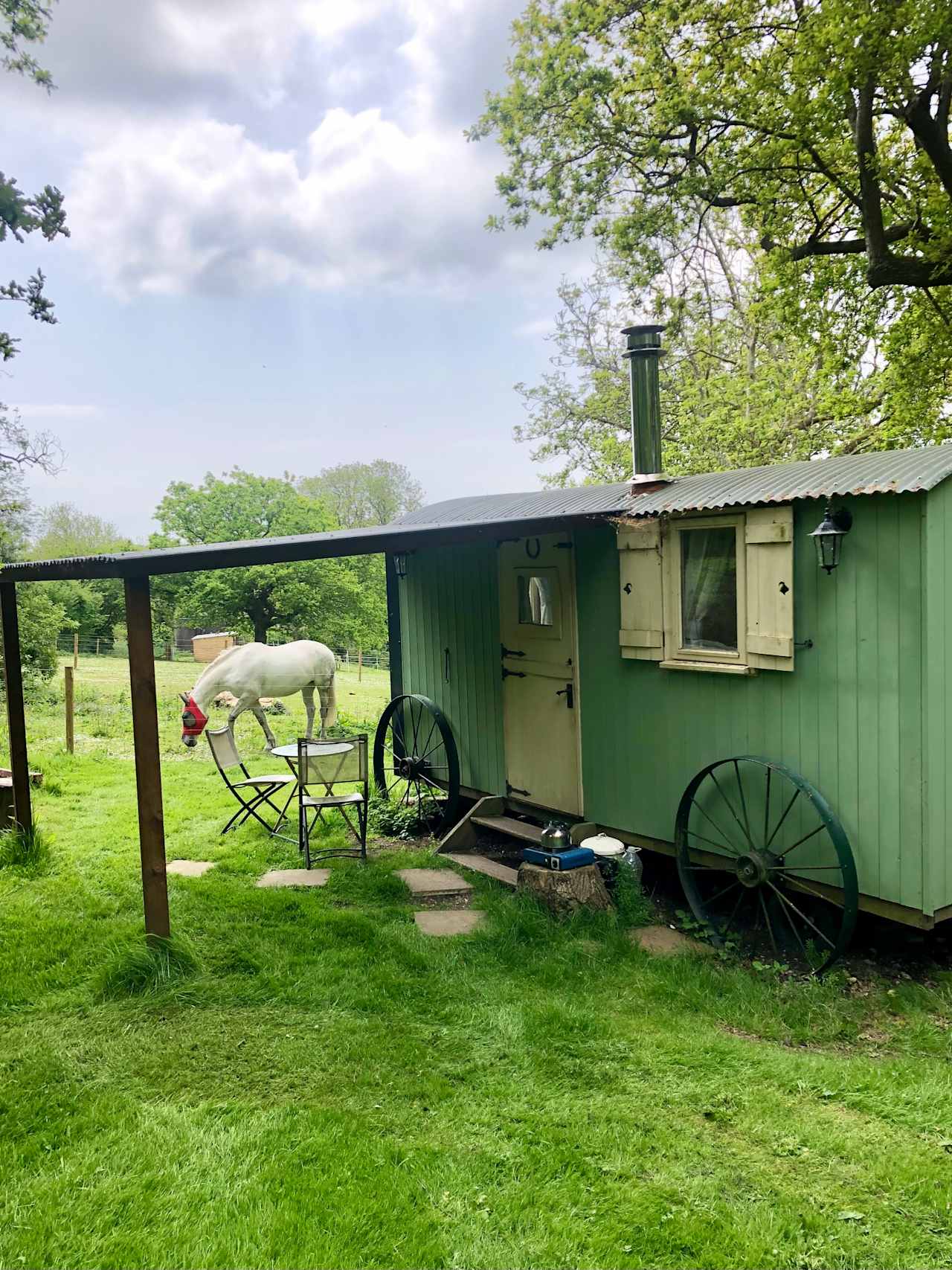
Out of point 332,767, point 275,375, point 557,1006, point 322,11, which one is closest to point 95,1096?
point 557,1006

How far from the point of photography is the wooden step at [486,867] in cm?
567

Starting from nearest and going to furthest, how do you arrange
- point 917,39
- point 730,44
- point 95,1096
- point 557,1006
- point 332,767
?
point 95,1096 < point 557,1006 < point 332,767 < point 917,39 < point 730,44

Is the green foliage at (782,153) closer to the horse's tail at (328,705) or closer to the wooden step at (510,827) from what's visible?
the wooden step at (510,827)

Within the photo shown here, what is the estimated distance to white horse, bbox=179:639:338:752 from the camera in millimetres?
8117

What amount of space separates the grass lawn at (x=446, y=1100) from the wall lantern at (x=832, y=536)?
1936 millimetres

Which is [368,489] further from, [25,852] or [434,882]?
[434,882]

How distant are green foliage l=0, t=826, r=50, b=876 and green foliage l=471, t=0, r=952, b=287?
8.84m

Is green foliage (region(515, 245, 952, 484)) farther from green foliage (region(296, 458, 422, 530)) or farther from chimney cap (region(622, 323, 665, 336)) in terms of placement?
green foliage (region(296, 458, 422, 530))

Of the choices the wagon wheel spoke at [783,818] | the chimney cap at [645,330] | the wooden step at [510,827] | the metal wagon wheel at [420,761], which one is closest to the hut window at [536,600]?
the metal wagon wheel at [420,761]

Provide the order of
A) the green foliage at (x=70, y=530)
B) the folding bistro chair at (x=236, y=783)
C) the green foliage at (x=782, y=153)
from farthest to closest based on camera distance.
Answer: the green foliage at (x=70, y=530), the green foliage at (x=782, y=153), the folding bistro chair at (x=236, y=783)

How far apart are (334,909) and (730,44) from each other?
9984 millimetres

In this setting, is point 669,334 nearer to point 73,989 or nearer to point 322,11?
point 73,989

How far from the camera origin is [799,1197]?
253cm

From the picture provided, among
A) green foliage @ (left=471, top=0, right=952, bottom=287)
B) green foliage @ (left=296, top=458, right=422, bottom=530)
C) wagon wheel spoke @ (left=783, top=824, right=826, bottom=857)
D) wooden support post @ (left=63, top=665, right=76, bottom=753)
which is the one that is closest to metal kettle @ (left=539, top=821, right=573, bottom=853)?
wagon wheel spoke @ (left=783, top=824, right=826, bottom=857)
